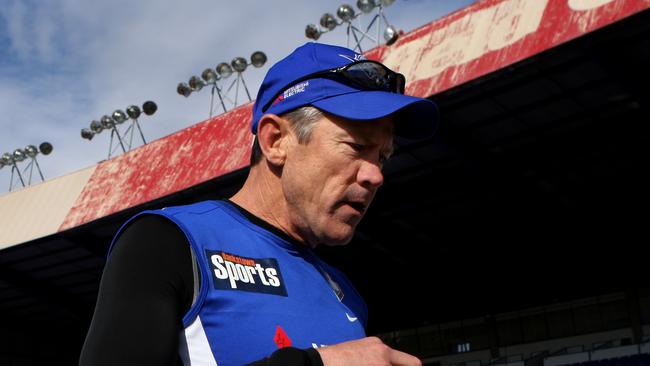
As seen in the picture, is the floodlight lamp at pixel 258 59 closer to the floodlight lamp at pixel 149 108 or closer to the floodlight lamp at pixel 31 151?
the floodlight lamp at pixel 149 108

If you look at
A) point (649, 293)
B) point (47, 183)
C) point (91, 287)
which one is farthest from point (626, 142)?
point (91, 287)

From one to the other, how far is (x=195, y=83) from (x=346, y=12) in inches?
229

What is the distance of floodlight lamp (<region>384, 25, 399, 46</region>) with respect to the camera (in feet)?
57.7

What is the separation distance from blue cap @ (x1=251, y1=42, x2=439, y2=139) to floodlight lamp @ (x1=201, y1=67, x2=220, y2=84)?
2281 cm

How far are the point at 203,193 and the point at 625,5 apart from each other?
34.4 ft

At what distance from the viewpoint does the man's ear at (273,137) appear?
6.42ft

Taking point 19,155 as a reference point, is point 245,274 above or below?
below

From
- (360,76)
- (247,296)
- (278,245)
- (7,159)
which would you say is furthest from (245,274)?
(7,159)

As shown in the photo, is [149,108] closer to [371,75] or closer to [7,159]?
[7,159]

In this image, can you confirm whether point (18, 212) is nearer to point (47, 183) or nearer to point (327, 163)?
point (47, 183)

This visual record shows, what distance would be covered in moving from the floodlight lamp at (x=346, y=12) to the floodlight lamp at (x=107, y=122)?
8.57 meters

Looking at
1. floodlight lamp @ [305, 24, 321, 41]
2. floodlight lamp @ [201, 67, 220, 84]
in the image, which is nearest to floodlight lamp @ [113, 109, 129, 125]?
floodlight lamp @ [201, 67, 220, 84]

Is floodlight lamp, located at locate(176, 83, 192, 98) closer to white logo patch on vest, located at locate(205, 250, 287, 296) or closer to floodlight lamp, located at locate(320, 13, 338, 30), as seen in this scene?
floodlight lamp, located at locate(320, 13, 338, 30)

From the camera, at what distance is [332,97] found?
1.90m
